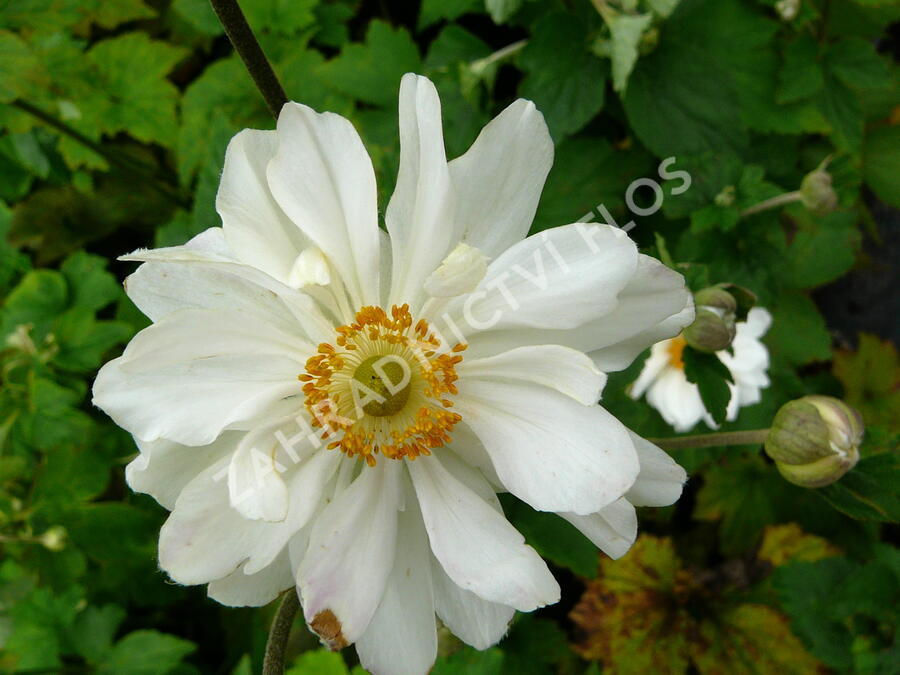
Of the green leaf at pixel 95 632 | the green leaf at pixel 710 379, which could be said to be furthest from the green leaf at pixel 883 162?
the green leaf at pixel 95 632

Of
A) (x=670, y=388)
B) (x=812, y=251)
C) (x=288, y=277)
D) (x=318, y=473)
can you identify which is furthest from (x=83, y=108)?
(x=812, y=251)

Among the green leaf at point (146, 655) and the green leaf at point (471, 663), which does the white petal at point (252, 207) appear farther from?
the green leaf at point (146, 655)

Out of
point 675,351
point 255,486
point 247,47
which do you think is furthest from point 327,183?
point 675,351

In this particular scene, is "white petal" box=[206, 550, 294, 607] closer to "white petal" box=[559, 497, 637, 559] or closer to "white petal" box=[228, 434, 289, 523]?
"white petal" box=[228, 434, 289, 523]

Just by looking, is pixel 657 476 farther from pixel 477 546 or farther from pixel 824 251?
pixel 824 251

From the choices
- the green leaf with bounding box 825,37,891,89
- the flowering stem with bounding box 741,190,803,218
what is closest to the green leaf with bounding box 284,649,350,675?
the flowering stem with bounding box 741,190,803,218

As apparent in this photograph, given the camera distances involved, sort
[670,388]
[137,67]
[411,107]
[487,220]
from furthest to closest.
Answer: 1. [137,67]
2. [670,388]
3. [487,220]
4. [411,107]

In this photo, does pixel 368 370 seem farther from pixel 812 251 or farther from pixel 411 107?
pixel 812 251

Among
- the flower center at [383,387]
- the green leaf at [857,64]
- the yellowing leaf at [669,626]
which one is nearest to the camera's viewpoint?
the flower center at [383,387]
